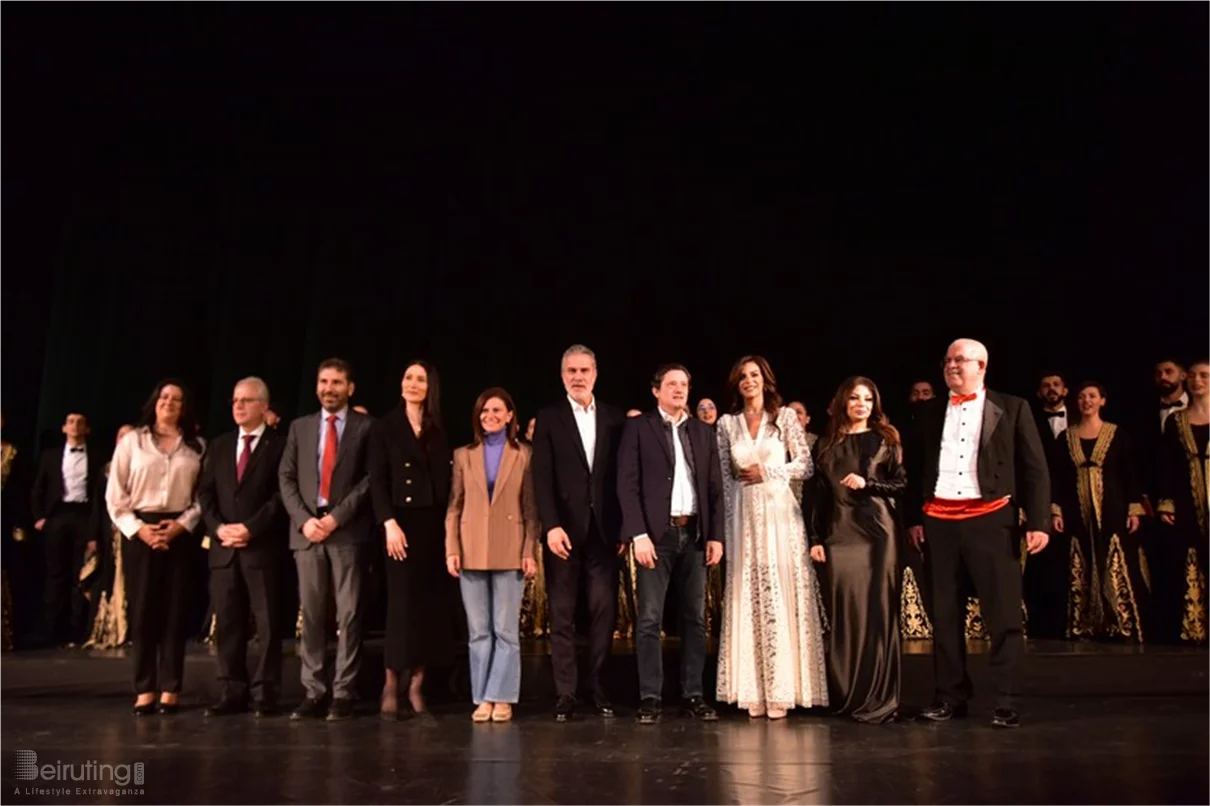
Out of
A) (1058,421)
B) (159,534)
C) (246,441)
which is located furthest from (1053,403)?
(159,534)

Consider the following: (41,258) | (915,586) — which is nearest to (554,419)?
(915,586)

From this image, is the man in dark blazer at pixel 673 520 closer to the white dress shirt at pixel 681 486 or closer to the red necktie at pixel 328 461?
the white dress shirt at pixel 681 486

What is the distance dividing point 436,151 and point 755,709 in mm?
4469

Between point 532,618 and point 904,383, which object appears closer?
point 532,618

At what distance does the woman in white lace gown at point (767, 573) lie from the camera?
392 cm

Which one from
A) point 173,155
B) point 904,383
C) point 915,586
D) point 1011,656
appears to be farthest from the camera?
point 173,155

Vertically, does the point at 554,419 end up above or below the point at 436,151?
below

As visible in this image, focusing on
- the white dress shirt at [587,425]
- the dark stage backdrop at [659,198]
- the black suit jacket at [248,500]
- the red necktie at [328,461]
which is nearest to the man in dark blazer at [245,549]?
the black suit jacket at [248,500]

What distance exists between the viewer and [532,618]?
566 cm

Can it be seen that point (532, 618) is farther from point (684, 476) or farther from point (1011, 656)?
point (1011, 656)

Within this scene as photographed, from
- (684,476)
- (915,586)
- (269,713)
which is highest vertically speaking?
(684,476)

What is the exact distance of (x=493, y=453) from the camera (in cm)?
407

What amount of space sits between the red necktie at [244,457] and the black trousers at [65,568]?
2.73 meters

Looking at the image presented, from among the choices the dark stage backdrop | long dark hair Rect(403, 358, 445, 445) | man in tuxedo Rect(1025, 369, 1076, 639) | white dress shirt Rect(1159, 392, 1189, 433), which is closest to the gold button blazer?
long dark hair Rect(403, 358, 445, 445)
